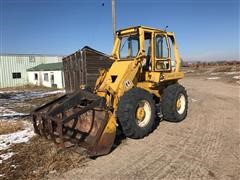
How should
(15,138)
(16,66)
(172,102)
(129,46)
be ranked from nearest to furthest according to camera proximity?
(15,138), (172,102), (129,46), (16,66)

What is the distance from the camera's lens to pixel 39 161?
4855 mm

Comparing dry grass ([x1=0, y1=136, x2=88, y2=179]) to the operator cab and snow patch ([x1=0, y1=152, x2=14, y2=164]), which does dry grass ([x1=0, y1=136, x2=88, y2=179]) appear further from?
the operator cab

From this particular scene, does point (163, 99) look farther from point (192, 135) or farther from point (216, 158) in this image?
point (216, 158)

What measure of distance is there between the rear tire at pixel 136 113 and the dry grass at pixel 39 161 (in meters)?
1.18

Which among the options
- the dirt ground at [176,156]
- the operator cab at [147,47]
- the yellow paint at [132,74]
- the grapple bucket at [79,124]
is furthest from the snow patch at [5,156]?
the operator cab at [147,47]

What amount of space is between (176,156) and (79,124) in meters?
2.37

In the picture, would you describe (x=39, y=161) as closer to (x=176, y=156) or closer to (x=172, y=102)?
(x=176, y=156)

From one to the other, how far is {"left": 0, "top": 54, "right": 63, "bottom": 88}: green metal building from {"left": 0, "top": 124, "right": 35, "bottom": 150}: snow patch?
1006 inches

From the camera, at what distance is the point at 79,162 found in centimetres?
473

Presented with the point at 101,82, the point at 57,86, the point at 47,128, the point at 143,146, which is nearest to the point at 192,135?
the point at 143,146

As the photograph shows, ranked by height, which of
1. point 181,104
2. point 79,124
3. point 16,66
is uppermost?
point 16,66

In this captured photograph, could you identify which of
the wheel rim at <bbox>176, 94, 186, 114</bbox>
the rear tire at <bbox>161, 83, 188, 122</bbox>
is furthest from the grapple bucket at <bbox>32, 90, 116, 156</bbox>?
the wheel rim at <bbox>176, 94, 186, 114</bbox>

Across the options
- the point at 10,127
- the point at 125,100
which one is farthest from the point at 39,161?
the point at 10,127

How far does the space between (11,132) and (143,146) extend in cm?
378
